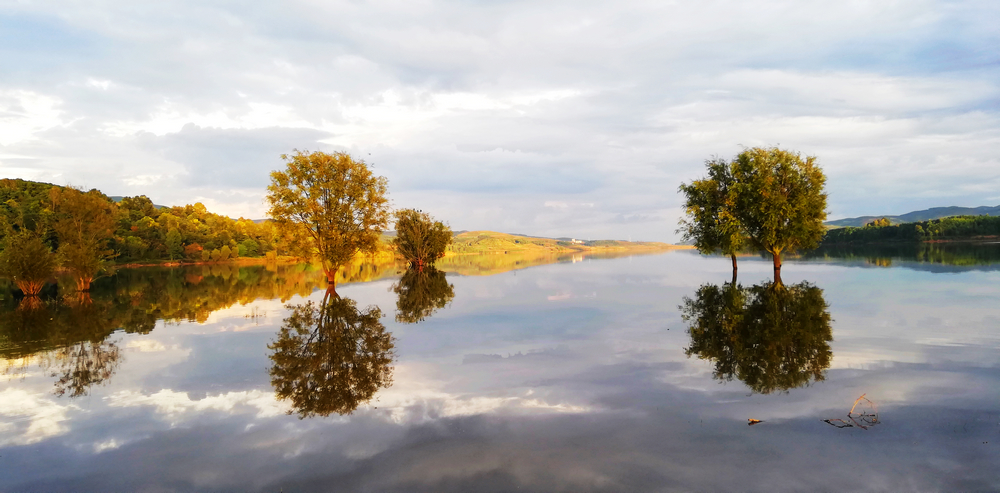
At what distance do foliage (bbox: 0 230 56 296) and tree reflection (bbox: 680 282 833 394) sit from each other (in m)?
47.4

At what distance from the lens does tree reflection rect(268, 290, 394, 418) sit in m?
11.1

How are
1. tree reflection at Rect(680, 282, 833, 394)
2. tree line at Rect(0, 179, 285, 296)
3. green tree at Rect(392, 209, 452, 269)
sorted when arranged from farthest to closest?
1. green tree at Rect(392, 209, 452, 269)
2. tree line at Rect(0, 179, 285, 296)
3. tree reflection at Rect(680, 282, 833, 394)

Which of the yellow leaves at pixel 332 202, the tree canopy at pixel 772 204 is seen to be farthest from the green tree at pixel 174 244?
the tree canopy at pixel 772 204

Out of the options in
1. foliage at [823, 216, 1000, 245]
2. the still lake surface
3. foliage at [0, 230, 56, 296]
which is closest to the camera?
the still lake surface

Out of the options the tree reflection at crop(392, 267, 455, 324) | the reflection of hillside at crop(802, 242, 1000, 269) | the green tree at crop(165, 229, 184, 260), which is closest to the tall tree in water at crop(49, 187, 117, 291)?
the tree reflection at crop(392, 267, 455, 324)

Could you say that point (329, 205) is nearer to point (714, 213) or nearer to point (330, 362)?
point (330, 362)

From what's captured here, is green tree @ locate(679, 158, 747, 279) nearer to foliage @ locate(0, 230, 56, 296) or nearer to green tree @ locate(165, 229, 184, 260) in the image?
foliage @ locate(0, 230, 56, 296)

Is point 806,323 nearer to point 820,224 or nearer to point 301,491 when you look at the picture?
point 301,491

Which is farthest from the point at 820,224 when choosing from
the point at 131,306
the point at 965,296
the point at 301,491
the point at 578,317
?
the point at 131,306

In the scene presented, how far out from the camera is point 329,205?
3888 centimetres

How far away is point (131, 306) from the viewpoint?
3175 cm

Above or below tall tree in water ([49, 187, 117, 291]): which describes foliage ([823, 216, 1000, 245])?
above

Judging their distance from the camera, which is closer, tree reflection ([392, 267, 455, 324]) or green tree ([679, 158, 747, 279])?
tree reflection ([392, 267, 455, 324])

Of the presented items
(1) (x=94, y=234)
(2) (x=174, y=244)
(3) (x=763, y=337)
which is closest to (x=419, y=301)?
(3) (x=763, y=337)
